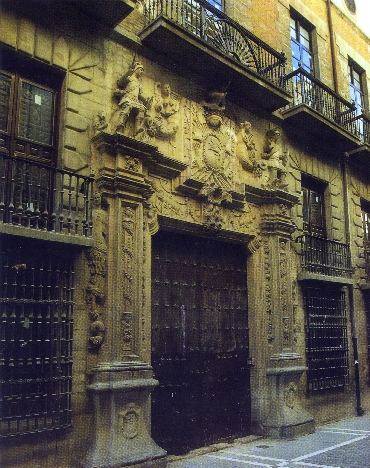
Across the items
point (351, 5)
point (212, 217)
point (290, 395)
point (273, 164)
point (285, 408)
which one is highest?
point (351, 5)

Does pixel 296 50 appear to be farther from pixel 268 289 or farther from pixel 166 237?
pixel 166 237

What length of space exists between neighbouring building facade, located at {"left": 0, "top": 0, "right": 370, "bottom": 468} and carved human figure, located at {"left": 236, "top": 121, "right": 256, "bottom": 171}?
40 mm

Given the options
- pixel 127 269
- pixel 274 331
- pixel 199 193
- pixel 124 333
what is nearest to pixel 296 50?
pixel 199 193

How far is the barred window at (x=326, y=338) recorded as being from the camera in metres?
9.21

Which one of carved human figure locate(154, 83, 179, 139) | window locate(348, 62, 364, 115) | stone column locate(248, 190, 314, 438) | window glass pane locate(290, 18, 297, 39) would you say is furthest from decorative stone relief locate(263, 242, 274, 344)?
window locate(348, 62, 364, 115)

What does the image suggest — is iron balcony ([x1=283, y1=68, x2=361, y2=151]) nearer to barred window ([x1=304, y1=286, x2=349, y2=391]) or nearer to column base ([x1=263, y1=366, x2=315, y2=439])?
barred window ([x1=304, y1=286, x2=349, y2=391])

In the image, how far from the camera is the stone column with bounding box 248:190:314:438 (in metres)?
7.98

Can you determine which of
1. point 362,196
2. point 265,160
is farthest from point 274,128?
point 362,196

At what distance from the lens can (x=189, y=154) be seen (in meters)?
7.44

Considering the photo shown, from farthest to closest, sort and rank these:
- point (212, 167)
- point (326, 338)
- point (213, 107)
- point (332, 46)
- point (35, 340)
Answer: point (332, 46), point (326, 338), point (213, 107), point (212, 167), point (35, 340)

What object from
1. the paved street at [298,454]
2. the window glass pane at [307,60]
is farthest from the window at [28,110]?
the window glass pane at [307,60]

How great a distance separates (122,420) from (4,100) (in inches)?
158

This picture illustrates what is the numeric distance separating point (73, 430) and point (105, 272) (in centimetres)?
184

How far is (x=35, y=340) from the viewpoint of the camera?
17.3ft
